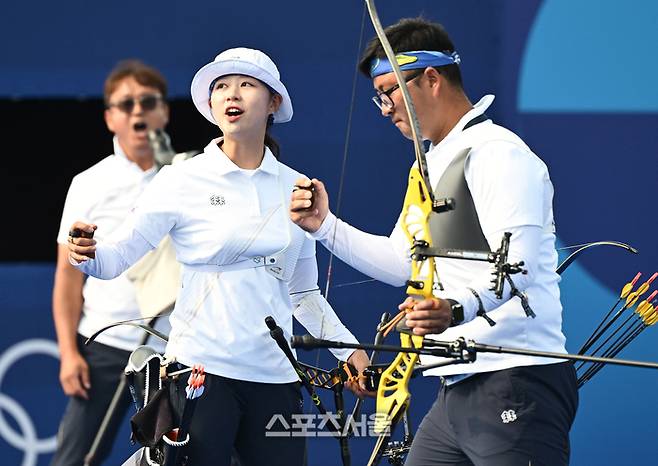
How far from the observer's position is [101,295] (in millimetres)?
5211

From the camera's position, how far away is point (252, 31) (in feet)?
18.2

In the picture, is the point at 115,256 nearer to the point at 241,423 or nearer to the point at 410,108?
the point at 241,423

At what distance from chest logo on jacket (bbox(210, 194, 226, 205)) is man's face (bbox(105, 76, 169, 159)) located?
1658 mm

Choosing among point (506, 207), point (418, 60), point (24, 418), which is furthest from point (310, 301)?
point (24, 418)

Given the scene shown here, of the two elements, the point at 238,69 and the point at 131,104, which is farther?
the point at 131,104

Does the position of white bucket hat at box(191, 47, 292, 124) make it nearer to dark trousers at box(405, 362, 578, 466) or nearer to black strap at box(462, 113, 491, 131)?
black strap at box(462, 113, 491, 131)

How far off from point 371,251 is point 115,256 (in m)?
0.76

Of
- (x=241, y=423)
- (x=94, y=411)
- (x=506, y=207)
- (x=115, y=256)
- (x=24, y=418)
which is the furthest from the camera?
(x=24, y=418)

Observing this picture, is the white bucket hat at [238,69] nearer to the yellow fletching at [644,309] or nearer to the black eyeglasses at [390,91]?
the black eyeglasses at [390,91]

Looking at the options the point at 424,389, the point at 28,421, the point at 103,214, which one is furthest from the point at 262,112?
the point at 28,421

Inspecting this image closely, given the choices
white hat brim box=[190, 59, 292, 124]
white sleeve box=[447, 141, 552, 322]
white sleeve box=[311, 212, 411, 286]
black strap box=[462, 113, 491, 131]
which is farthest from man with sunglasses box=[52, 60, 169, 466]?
white sleeve box=[447, 141, 552, 322]

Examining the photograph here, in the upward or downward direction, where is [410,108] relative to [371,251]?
upward

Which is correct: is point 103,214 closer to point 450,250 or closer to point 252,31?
point 252,31

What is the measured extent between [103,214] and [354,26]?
130 centimetres
